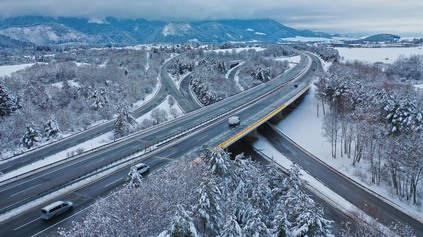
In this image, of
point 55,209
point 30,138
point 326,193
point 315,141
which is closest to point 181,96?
point 30,138

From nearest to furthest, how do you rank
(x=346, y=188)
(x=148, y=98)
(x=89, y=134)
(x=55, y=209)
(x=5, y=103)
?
(x=55, y=209) → (x=346, y=188) → (x=89, y=134) → (x=5, y=103) → (x=148, y=98)

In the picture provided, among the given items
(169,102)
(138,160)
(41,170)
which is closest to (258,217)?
(138,160)

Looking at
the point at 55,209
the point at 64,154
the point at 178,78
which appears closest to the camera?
the point at 55,209

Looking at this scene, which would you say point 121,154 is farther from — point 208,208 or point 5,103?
point 5,103

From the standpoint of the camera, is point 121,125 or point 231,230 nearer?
point 231,230

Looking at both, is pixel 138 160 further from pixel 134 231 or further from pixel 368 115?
pixel 368 115

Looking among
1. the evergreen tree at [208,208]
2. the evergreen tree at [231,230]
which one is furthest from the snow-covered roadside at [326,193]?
the evergreen tree at [231,230]

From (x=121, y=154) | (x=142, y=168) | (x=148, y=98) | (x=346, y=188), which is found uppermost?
(x=142, y=168)
